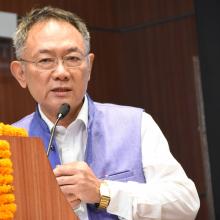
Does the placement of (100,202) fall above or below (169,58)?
below

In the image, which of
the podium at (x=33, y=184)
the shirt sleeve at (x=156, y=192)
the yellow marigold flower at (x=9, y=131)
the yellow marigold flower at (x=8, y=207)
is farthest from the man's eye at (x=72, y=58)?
the yellow marigold flower at (x=8, y=207)

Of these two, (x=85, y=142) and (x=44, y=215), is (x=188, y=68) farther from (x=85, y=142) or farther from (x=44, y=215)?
(x=44, y=215)

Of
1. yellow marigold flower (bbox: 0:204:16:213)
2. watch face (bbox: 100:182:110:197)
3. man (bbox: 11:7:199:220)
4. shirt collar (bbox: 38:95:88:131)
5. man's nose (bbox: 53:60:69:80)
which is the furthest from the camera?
shirt collar (bbox: 38:95:88:131)

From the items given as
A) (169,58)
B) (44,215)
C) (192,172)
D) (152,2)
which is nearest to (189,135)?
(192,172)

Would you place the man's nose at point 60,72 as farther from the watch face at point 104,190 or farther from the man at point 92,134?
the watch face at point 104,190

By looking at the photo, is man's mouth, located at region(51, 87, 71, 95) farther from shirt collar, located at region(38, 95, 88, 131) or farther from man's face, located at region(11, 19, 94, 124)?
shirt collar, located at region(38, 95, 88, 131)

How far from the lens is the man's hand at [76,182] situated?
5.00ft

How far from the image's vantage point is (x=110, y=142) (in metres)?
1.99

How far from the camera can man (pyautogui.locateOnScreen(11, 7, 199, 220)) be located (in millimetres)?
1748

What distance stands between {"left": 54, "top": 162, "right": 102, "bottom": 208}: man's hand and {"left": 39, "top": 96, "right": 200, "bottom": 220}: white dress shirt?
107 mm

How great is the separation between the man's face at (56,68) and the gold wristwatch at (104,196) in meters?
0.35

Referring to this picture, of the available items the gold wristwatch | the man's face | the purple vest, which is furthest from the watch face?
the man's face

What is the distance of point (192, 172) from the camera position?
4.16 m

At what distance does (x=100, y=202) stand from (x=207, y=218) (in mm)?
2640
